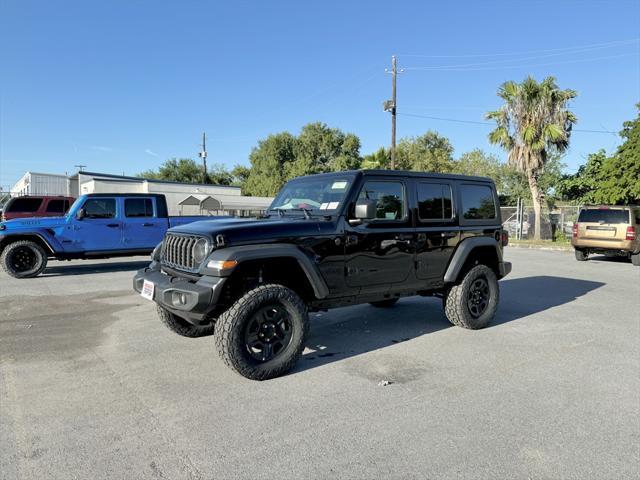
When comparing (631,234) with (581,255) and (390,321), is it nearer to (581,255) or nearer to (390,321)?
(581,255)

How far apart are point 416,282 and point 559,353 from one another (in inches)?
65.9

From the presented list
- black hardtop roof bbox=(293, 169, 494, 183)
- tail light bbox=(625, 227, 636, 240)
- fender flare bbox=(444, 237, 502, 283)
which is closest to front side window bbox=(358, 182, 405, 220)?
black hardtop roof bbox=(293, 169, 494, 183)

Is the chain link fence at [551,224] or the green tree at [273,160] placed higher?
the green tree at [273,160]

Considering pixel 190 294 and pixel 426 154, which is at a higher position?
pixel 426 154

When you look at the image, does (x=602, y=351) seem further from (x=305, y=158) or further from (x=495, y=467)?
(x=305, y=158)

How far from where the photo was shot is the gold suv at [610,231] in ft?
42.1

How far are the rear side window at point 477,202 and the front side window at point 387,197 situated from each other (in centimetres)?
113

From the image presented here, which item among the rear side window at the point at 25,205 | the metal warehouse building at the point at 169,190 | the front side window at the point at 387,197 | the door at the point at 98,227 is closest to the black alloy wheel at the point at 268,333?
the front side window at the point at 387,197

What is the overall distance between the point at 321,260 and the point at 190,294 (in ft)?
→ 4.17

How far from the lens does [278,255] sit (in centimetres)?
396

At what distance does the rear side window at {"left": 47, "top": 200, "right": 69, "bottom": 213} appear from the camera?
647 inches

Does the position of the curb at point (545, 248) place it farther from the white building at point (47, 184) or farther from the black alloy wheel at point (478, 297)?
the white building at point (47, 184)

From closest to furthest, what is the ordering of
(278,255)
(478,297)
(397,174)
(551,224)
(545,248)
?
(278,255) < (397,174) < (478,297) < (545,248) < (551,224)

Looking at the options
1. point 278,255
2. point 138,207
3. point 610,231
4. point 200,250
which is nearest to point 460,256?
point 278,255
